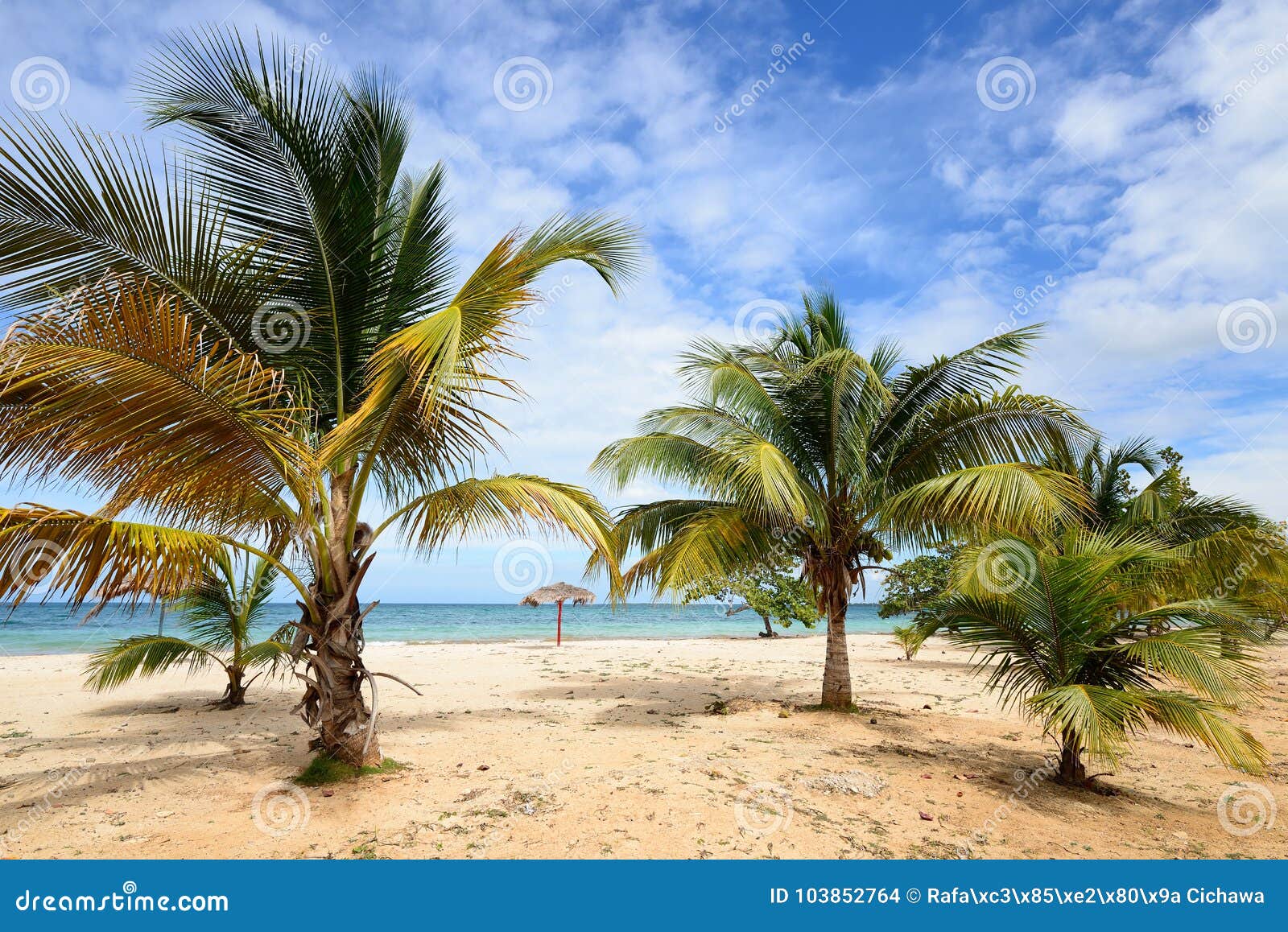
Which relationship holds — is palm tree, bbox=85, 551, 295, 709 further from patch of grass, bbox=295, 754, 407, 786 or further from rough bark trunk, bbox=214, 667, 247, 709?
patch of grass, bbox=295, 754, 407, 786

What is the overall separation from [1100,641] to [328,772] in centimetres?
677

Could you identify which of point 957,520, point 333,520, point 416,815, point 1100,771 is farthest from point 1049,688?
point 333,520

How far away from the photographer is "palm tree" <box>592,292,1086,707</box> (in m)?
8.49

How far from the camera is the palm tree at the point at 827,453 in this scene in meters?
8.49

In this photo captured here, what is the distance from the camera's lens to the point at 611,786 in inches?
221

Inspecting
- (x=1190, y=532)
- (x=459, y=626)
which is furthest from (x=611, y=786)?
(x=459, y=626)

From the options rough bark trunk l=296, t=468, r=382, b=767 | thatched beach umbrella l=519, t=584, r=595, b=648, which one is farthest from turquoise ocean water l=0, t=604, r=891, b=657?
thatched beach umbrella l=519, t=584, r=595, b=648

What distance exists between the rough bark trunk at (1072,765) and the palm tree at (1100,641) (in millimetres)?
10

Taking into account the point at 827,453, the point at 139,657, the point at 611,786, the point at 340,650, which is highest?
the point at 827,453

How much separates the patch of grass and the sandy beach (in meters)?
0.13

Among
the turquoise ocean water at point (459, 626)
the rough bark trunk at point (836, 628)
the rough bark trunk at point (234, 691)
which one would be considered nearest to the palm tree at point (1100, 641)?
the rough bark trunk at point (836, 628)

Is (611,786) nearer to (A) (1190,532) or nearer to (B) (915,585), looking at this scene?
(A) (1190,532)

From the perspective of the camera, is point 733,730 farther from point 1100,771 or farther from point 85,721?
point 85,721

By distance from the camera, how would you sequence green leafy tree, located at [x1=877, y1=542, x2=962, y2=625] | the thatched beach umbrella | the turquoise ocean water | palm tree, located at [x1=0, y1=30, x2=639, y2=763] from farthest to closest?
the turquoise ocean water < the thatched beach umbrella < green leafy tree, located at [x1=877, y1=542, x2=962, y2=625] < palm tree, located at [x1=0, y1=30, x2=639, y2=763]
